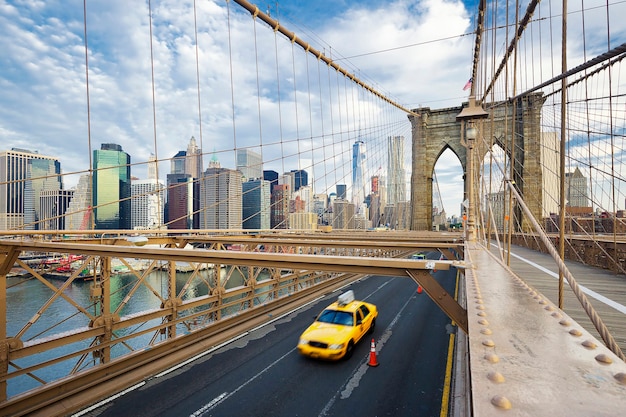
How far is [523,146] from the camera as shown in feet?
101

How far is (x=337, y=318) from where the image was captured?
11344 mm

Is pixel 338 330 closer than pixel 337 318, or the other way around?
pixel 338 330

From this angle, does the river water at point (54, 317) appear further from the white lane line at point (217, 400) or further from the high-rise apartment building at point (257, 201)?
the white lane line at point (217, 400)

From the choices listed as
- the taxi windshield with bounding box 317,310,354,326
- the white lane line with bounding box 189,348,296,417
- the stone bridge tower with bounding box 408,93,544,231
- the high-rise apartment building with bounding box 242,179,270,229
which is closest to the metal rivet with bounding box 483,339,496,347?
the white lane line with bounding box 189,348,296,417

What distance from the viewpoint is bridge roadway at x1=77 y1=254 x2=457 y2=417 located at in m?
7.50

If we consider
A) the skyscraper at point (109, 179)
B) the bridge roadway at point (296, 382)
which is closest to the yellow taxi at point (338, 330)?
the bridge roadway at point (296, 382)

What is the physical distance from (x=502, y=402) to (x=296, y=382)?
8.74 meters

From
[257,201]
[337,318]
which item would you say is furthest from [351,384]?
[257,201]

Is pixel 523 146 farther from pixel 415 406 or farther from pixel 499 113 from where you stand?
pixel 415 406

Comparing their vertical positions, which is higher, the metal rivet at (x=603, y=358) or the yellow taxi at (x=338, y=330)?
the metal rivet at (x=603, y=358)

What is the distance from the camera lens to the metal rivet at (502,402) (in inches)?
42.1

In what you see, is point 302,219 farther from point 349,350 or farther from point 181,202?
point 349,350

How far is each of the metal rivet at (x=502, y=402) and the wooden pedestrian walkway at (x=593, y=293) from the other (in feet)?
13.4

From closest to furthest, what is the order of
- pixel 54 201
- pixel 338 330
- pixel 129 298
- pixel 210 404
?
pixel 210 404 → pixel 129 298 → pixel 338 330 → pixel 54 201
